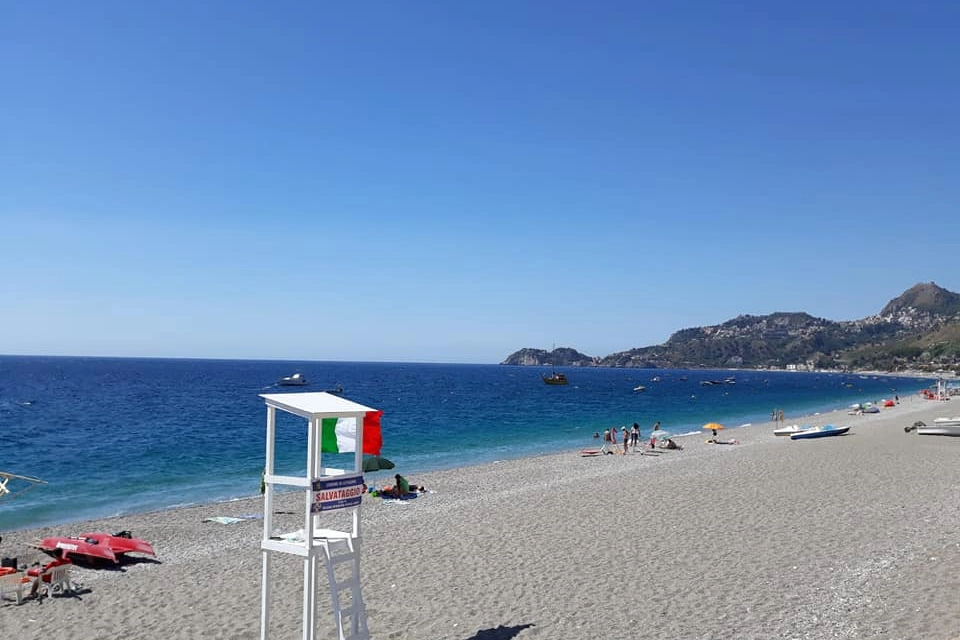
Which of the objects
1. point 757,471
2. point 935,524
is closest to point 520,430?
point 757,471

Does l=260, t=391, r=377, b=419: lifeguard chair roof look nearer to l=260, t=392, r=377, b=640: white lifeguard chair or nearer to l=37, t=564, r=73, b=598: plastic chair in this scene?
l=260, t=392, r=377, b=640: white lifeguard chair

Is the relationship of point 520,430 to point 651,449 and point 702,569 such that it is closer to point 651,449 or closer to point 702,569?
point 651,449

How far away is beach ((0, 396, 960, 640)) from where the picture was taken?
375 inches

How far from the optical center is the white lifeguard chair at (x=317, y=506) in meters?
7.55

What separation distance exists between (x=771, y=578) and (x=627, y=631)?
3386mm

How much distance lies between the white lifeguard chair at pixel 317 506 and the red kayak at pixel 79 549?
7.35 meters

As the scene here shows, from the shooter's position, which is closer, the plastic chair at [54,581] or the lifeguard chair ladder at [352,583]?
the lifeguard chair ladder at [352,583]

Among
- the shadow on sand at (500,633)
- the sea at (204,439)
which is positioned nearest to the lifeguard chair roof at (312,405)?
the shadow on sand at (500,633)

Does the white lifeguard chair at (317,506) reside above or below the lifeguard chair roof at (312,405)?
below

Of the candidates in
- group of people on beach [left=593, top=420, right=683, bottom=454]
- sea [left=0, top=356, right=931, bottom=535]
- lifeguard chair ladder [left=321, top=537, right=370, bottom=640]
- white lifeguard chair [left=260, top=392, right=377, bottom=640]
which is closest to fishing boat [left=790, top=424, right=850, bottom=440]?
group of people on beach [left=593, top=420, right=683, bottom=454]

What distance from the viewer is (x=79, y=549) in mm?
13812

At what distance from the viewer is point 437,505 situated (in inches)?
794

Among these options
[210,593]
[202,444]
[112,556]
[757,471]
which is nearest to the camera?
[210,593]

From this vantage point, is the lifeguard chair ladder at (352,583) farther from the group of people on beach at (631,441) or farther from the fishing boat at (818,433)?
the fishing boat at (818,433)
